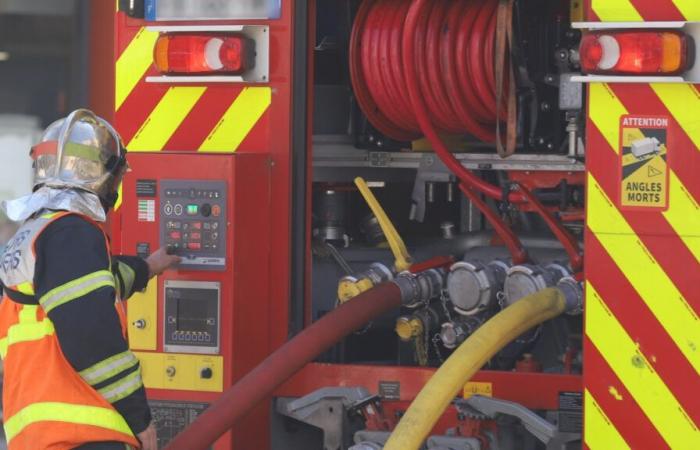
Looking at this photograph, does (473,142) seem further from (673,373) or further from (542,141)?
(673,373)

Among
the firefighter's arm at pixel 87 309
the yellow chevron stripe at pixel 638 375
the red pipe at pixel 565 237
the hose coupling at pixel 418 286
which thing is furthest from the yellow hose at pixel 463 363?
the firefighter's arm at pixel 87 309

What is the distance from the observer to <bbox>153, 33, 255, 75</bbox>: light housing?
4145 millimetres

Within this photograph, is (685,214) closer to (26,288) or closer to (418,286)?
(418,286)

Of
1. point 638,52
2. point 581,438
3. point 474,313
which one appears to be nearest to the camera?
point 638,52

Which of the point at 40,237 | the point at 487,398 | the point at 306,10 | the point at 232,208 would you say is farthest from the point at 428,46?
the point at 40,237

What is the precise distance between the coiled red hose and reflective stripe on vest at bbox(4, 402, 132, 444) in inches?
50.6

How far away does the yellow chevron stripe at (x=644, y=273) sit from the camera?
3504 millimetres

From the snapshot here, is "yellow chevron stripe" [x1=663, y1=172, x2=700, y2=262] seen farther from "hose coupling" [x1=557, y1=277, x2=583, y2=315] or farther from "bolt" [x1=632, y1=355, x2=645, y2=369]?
"hose coupling" [x1=557, y1=277, x2=583, y2=315]

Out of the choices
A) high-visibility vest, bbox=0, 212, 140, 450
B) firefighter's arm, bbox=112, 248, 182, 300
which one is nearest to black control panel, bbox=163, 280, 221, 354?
firefighter's arm, bbox=112, 248, 182, 300

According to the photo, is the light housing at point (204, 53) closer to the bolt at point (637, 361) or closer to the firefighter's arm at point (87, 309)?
the firefighter's arm at point (87, 309)

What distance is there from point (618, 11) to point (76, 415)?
1.60m

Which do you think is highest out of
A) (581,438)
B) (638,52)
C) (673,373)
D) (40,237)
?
(638,52)

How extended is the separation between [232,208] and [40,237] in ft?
2.32

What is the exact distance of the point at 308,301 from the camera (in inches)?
170
